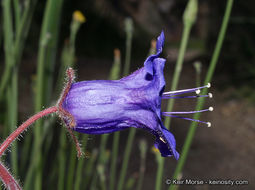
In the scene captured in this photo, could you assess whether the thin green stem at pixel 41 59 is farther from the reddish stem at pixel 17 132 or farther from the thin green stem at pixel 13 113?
the reddish stem at pixel 17 132

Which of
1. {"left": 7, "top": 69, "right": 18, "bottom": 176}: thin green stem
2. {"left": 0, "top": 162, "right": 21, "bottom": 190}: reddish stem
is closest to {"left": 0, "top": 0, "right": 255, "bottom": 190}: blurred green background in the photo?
{"left": 7, "top": 69, "right": 18, "bottom": 176}: thin green stem

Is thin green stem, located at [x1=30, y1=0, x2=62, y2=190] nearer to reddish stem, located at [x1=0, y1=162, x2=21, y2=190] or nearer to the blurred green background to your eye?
the blurred green background

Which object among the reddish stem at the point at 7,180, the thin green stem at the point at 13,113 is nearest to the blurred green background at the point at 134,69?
the thin green stem at the point at 13,113

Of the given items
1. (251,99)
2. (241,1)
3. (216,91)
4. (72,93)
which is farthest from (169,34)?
(72,93)

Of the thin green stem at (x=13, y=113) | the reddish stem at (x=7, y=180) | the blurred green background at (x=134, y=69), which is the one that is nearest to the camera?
the reddish stem at (x=7, y=180)

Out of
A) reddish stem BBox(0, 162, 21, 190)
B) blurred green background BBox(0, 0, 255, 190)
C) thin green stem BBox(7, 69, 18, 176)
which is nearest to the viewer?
reddish stem BBox(0, 162, 21, 190)

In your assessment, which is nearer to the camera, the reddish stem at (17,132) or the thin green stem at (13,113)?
the reddish stem at (17,132)

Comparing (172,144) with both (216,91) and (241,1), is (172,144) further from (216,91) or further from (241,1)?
(241,1)

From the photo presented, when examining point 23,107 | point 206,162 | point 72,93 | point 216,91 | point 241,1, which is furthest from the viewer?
point 241,1

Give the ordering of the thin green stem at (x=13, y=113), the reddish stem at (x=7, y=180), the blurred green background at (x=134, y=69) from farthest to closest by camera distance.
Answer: the blurred green background at (x=134, y=69) < the thin green stem at (x=13, y=113) < the reddish stem at (x=7, y=180)

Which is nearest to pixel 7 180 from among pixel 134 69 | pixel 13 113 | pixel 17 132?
pixel 17 132

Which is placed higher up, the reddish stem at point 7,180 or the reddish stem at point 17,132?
the reddish stem at point 17,132
